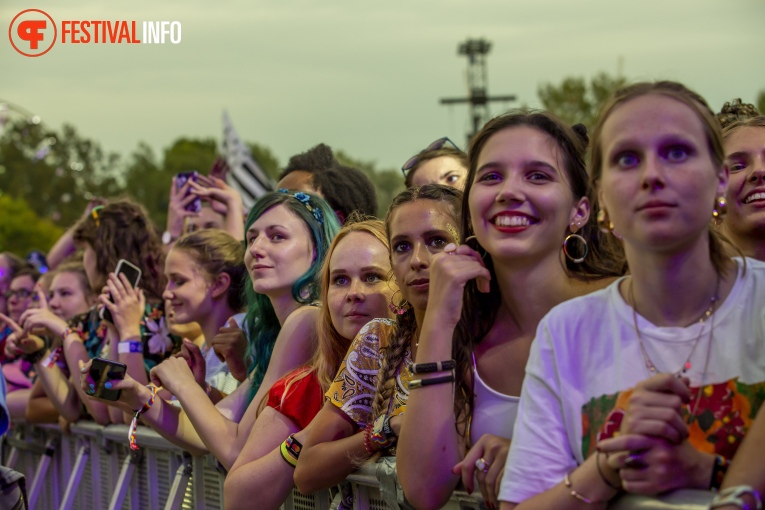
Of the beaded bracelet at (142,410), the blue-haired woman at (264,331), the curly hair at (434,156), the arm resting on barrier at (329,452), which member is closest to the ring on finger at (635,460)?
the arm resting on barrier at (329,452)

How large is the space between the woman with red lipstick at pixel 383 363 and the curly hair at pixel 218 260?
2324mm

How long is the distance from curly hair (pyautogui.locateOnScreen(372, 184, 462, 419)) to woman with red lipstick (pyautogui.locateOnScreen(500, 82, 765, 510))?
111 centimetres

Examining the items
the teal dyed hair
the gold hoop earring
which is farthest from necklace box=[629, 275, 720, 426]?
the teal dyed hair

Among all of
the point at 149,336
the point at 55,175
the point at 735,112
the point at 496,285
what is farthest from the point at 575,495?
the point at 55,175

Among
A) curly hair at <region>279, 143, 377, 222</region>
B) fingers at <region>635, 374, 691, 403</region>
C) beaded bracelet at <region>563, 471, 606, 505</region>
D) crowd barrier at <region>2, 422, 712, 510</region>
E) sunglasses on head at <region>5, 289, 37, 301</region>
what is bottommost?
crowd barrier at <region>2, 422, 712, 510</region>

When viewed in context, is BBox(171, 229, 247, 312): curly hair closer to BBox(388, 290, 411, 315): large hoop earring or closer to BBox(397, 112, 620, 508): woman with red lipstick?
BBox(388, 290, 411, 315): large hoop earring

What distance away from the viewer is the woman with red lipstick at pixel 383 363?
3.76 metres

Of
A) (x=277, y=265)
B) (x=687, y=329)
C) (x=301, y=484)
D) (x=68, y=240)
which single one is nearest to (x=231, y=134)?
(x=68, y=240)

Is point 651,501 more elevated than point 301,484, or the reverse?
point 651,501

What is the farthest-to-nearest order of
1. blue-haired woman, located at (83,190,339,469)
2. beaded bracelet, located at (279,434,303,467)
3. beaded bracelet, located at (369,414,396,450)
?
blue-haired woman, located at (83,190,339,469) → beaded bracelet, located at (279,434,303,467) → beaded bracelet, located at (369,414,396,450)

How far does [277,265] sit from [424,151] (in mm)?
1343

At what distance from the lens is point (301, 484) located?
399 cm

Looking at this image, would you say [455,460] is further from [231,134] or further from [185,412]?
[231,134]

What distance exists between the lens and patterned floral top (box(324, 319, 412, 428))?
391 cm
